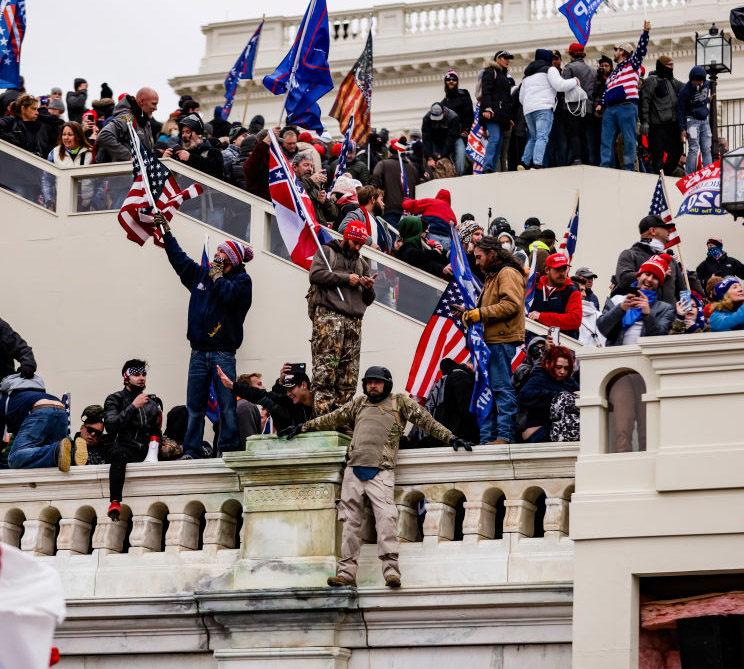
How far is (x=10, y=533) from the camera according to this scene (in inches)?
701

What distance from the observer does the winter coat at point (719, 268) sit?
22594mm

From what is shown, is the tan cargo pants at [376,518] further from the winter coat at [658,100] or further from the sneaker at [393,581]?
the winter coat at [658,100]

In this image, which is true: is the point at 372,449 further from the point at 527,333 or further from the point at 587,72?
the point at 587,72

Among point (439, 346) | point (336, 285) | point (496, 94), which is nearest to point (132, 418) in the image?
point (336, 285)

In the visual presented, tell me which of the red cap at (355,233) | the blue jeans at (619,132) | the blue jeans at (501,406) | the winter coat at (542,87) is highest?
the winter coat at (542,87)

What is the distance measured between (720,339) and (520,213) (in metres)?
12.6

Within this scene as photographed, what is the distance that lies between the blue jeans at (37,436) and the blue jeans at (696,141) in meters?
11.2

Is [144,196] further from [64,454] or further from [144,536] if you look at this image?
[144,536]

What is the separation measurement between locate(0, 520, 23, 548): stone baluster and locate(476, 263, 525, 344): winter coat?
4302 millimetres

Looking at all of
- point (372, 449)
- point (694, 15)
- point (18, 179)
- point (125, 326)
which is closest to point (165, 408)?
point (125, 326)

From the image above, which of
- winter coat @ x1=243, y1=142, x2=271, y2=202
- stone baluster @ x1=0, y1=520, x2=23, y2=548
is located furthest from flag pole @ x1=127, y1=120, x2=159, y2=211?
stone baluster @ x1=0, y1=520, x2=23, y2=548

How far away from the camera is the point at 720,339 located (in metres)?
14.7

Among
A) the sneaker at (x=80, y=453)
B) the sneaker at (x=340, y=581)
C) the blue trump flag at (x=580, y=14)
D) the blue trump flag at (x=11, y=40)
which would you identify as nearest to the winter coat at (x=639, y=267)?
the sneaker at (x=340, y=581)

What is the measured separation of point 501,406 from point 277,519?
77.5 inches
